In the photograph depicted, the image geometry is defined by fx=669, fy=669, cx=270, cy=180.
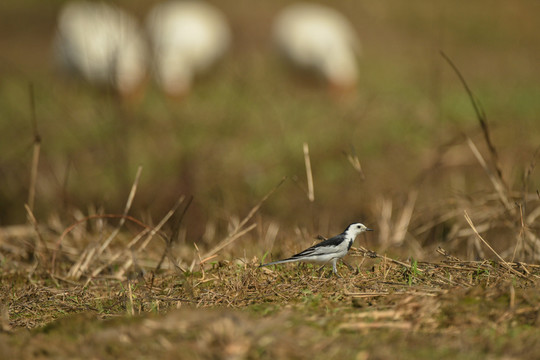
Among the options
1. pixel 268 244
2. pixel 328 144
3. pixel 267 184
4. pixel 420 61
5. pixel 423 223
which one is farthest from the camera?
pixel 420 61

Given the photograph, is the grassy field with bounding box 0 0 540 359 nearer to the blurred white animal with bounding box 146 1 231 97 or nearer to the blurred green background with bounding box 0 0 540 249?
the blurred green background with bounding box 0 0 540 249

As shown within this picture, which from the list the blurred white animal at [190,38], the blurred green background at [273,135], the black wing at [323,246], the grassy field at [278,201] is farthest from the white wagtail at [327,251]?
the blurred white animal at [190,38]

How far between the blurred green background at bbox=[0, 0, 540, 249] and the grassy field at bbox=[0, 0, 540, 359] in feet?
0.12

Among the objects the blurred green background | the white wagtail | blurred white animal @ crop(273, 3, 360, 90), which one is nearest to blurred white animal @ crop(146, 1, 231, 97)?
the blurred green background

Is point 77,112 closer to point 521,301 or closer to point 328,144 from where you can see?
point 328,144

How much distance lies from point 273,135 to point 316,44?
12.1 feet

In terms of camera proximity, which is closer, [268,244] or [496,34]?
[268,244]

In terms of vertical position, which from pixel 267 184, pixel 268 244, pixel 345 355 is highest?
pixel 345 355

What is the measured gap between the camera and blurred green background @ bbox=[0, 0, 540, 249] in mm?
5359

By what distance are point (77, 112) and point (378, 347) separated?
688 cm

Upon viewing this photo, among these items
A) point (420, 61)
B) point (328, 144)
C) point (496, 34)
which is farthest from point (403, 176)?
point (496, 34)

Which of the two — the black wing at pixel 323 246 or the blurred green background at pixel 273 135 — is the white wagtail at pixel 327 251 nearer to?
the black wing at pixel 323 246

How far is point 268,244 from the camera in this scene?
3.43m

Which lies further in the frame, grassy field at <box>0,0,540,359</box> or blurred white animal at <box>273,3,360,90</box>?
blurred white animal at <box>273,3,360,90</box>
